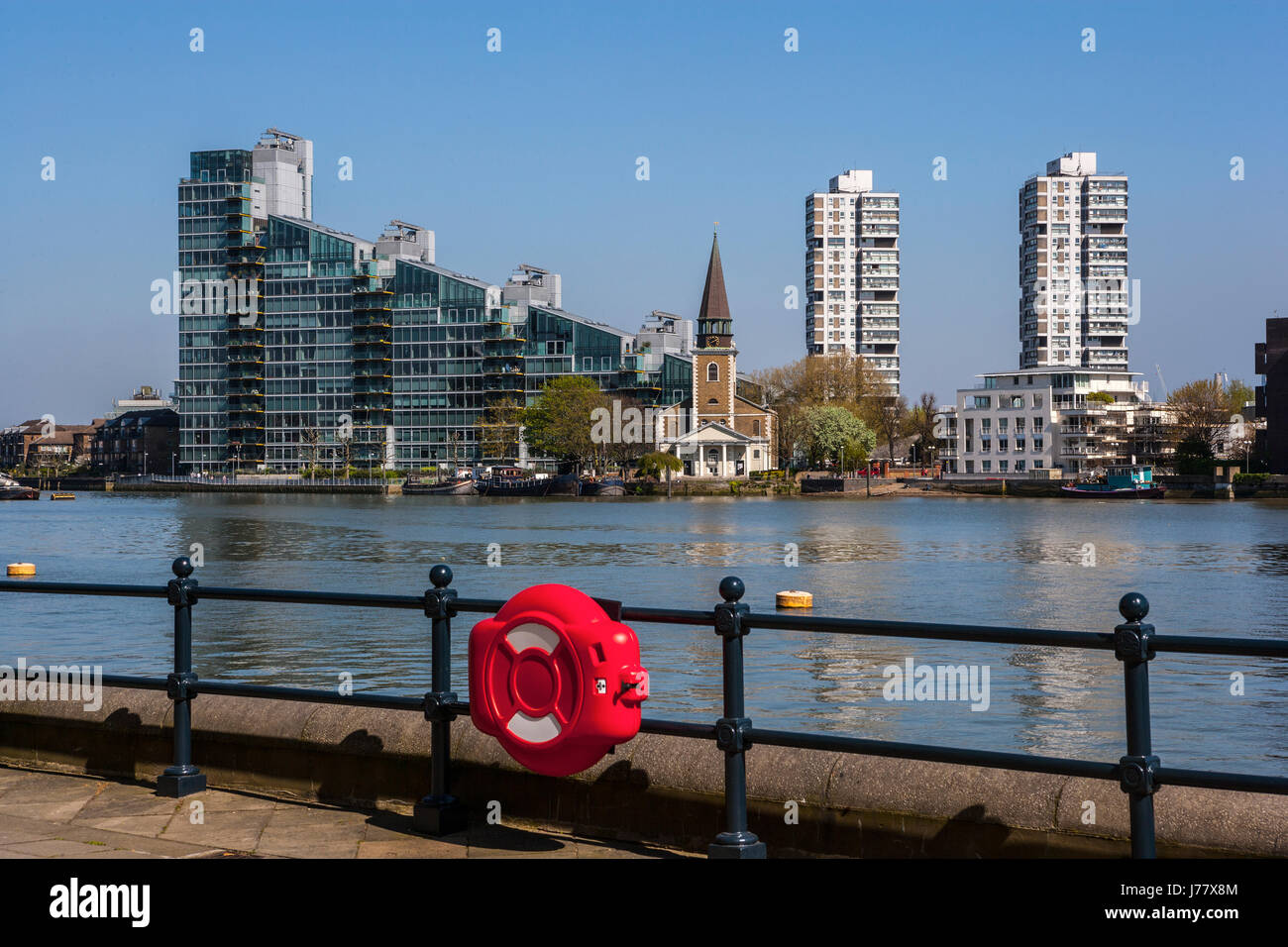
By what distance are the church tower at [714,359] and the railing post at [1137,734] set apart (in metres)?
180

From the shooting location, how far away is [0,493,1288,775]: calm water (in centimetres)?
2152

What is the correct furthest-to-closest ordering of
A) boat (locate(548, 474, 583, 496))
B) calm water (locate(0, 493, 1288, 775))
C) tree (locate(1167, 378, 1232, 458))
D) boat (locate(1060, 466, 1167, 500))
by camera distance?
1. boat (locate(548, 474, 583, 496))
2. tree (locate(1167, 378, 1232, 458))
3. boat (locate(1060, 466, 1167, 500))
4. calm water (locate(0, 493, 1288, 775))

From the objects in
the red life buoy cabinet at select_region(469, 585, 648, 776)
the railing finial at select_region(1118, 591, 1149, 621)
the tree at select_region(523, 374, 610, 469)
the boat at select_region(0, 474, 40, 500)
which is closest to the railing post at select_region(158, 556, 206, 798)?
the red life buoy cabinet at select_region(469, 585, 648, 776)

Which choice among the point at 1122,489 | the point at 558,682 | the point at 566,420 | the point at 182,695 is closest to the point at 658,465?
the point at 566,420

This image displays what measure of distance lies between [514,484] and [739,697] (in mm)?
175702

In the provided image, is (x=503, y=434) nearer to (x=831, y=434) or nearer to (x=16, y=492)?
(x=831, y=434)

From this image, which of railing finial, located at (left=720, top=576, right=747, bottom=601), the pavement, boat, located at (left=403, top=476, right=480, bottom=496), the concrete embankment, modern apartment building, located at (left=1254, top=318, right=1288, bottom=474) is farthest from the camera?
boat, located at (left=403, top=476, right=480, bottom=496)

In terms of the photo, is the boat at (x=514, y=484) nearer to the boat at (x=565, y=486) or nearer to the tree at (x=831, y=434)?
the boat at (x=565, y=486)

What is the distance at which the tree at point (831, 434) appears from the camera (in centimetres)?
17375

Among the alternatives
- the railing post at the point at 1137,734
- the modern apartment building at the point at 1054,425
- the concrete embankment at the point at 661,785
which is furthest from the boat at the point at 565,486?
the railing post at the point at 1137,734

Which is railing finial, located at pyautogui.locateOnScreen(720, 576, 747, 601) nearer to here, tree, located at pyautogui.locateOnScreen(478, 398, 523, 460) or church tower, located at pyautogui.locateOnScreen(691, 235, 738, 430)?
church tower, located at pyautogui.locateOnScreen(691, 235, 738, 430)

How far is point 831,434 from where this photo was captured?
569 ft

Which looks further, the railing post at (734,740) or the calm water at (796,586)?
the calm water at (796,586)

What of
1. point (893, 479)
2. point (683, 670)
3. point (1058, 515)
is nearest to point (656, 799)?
point (683, 670)
